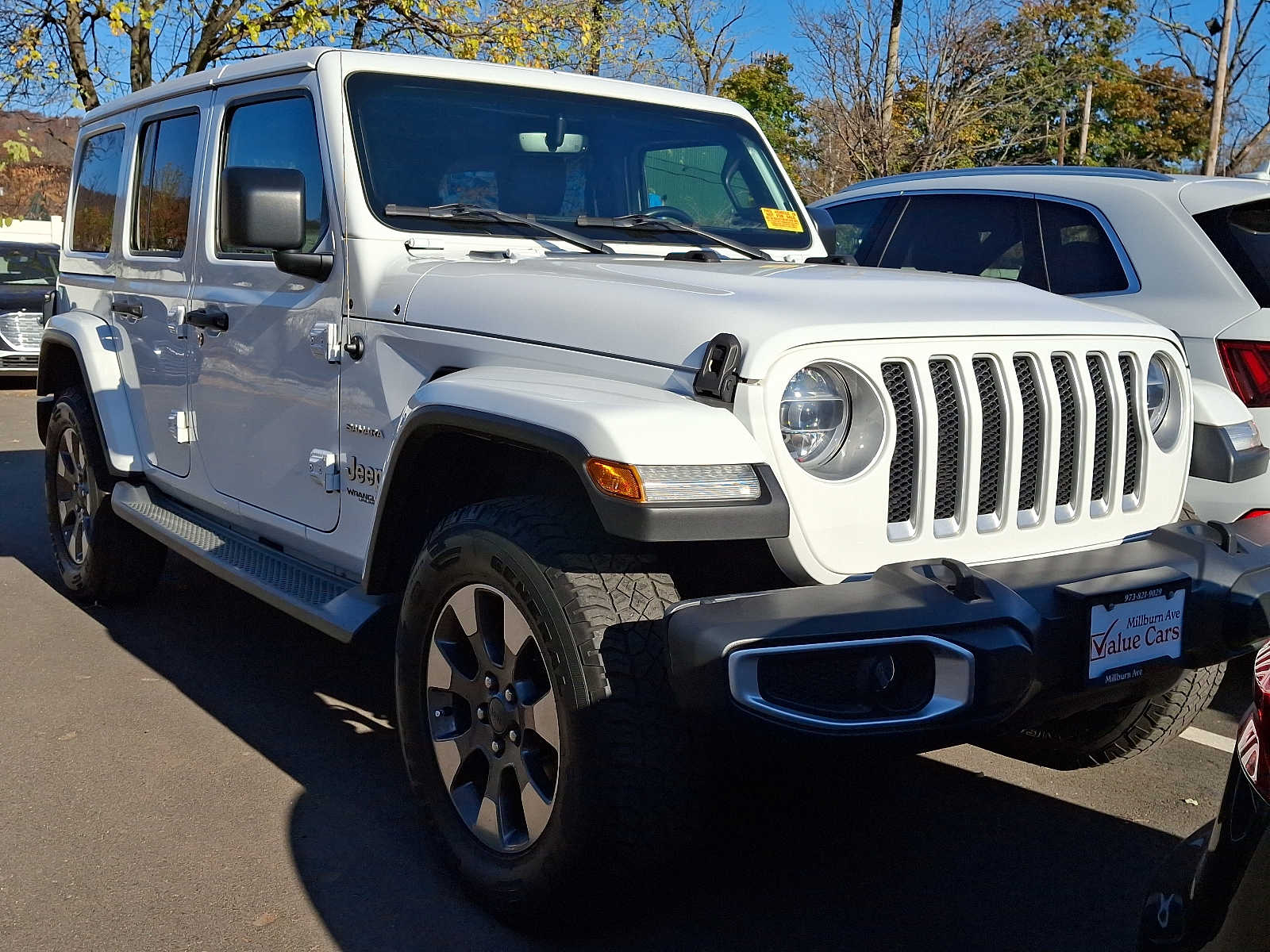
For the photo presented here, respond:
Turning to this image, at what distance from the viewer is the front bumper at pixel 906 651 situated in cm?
241

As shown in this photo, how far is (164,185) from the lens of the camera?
16.6 feet

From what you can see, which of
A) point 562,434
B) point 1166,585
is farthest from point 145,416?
point 1166,585

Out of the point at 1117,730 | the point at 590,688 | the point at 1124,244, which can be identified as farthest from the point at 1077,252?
the point at 590,688

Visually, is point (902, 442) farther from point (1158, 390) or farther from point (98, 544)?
point (98, 544)

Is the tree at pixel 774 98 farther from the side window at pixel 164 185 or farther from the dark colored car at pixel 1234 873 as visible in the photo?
the dark colored car at pixel 1234 873

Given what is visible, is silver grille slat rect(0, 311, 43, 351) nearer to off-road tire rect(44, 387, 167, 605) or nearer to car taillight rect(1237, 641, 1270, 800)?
off-road tire rect(44, 387, 167, 605)

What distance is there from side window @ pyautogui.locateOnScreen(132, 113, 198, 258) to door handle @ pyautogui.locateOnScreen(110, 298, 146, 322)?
214mm

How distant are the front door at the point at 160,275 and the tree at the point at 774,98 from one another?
18436 mm

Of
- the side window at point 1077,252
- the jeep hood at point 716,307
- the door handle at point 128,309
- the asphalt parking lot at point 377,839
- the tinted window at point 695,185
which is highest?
the tinted window at point 695,185

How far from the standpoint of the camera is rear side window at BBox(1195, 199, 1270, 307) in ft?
15.4

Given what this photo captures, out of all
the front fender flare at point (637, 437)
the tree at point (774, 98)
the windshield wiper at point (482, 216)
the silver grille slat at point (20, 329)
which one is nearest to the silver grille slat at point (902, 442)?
the front fender flare at point (637, 437)

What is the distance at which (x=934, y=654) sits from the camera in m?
2.45

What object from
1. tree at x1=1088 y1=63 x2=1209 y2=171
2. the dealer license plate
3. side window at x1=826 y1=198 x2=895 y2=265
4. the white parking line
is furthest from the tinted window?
tree at x1=1088 y1=63 x2=1209 y2=171

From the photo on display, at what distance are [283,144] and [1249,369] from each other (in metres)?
3.33
